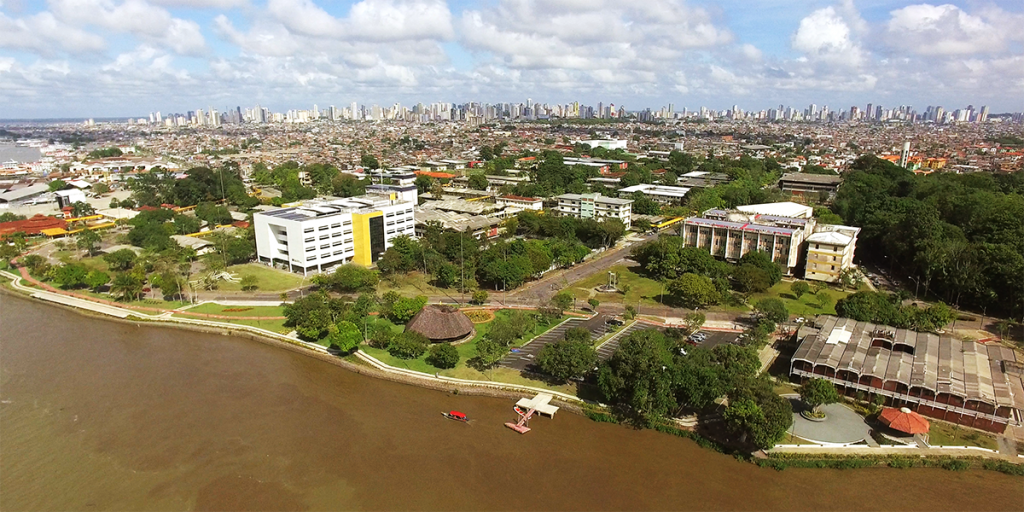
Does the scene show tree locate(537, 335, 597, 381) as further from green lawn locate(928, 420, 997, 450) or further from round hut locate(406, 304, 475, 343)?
green lawn locate(928, 420, 997, 450)

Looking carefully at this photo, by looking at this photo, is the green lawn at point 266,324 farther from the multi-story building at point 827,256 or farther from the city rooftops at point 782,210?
the city rooftops at point 782,210

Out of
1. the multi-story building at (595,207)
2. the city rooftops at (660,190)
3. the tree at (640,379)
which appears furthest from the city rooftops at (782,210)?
the tree at (640,379)

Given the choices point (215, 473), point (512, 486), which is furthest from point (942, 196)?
point (215, 473)

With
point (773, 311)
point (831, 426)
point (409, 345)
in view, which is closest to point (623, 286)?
point (773, 311)

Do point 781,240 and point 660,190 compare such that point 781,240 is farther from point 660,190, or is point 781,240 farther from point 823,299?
point 660,190

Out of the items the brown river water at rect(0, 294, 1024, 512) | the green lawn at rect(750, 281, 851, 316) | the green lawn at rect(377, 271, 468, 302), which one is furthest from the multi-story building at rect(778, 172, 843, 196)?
the brown river water at rect(0, 294, 1024, 512)

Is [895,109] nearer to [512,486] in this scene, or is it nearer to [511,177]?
[511,177]
